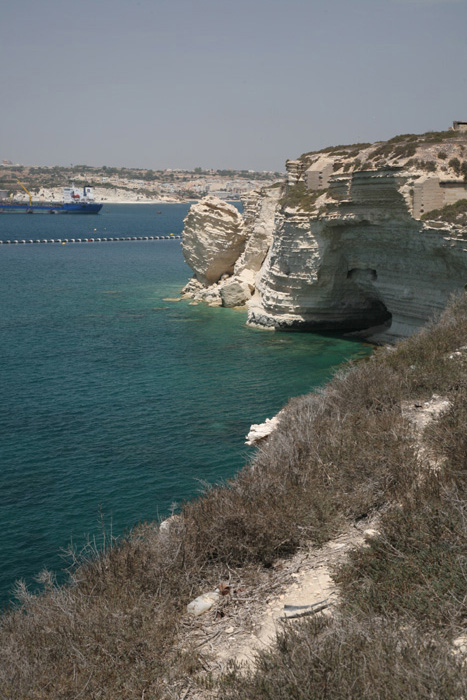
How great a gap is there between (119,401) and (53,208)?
140 meters

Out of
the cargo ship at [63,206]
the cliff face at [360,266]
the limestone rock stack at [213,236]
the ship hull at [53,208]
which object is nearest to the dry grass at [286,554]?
the cliff face at [360,266]

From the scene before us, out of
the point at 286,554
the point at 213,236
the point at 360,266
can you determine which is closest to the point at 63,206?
the point at 213,236

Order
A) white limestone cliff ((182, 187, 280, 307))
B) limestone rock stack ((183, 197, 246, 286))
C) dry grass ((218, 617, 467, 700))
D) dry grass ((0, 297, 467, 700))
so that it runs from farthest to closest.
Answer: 1. limestone rock stack ((183, 197, 246, 286))
2. white limestone cliff ((182, 187, 280, 307))
3. dry grass ((0, 297, 467, 700))
4. dry grass ((218, 617, 467, 700))

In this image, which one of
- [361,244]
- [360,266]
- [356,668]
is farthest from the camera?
[360,266]

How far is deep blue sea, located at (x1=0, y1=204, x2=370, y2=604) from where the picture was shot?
1606 cm

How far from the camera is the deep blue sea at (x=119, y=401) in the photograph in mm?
16062

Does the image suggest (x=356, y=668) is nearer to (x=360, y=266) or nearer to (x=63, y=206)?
(x=360, y=266)

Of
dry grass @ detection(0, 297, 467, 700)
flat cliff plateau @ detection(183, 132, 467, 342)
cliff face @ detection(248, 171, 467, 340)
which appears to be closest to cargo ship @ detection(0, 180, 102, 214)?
flat cliff plateau @ detection(183, 132, 467, 342)

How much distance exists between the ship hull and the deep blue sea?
10726cm

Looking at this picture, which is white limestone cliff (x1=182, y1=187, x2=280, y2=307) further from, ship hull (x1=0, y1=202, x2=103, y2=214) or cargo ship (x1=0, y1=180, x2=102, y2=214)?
ship hull (x1=0, y1=202, x2=103, y2=214)

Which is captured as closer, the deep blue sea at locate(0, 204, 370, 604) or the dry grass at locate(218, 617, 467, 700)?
the dry grass at locate(218, 617, 467, 700)

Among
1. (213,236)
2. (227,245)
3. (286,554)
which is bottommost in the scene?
(286,554)

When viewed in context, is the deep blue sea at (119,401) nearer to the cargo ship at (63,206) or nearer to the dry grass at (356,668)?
the dry grass at (356,668)

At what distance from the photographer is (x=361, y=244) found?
3312 cm
